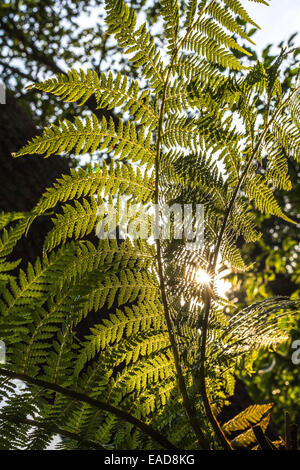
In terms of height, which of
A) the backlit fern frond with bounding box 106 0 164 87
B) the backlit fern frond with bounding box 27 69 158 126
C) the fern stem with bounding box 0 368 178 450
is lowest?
the fern stem with bounding box 0 368 178 450

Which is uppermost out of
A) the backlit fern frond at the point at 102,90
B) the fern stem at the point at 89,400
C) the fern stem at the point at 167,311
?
the backlit fern frond at the point at 102,90

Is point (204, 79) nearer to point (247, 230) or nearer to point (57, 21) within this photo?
point (247, 230)

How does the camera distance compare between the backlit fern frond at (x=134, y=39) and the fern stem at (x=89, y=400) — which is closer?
the fern stem at (x=89, y=400)

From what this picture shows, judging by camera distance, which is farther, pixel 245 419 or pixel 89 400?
pixel 245 419

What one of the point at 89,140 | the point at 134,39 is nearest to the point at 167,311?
the point at 89,140

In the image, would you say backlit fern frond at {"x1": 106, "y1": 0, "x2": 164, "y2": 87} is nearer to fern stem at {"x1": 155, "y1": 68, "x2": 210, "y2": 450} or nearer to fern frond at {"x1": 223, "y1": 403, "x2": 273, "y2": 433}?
fern stem at {"x1": 155, "y1": 68, "x2": 210, "y2": 450}

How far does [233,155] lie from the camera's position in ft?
2.26

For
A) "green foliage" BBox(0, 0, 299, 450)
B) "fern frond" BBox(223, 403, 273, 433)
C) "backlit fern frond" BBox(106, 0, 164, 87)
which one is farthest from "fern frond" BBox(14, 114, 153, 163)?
"fern frond" BBox(223, 403, 273, 433)

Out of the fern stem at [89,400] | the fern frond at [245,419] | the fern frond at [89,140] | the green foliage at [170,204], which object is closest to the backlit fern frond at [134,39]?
the green foliage at [170,204]

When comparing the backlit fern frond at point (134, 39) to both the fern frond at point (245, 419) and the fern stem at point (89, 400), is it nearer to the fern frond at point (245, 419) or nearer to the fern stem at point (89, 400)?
the fern stem at point (89, 400)

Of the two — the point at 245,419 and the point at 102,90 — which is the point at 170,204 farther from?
the point at 245,419

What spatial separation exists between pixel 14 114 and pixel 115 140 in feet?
5.81

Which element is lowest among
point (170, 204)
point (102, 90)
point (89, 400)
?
point (89, 400)

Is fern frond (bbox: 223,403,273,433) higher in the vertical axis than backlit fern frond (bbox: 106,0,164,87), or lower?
lower
